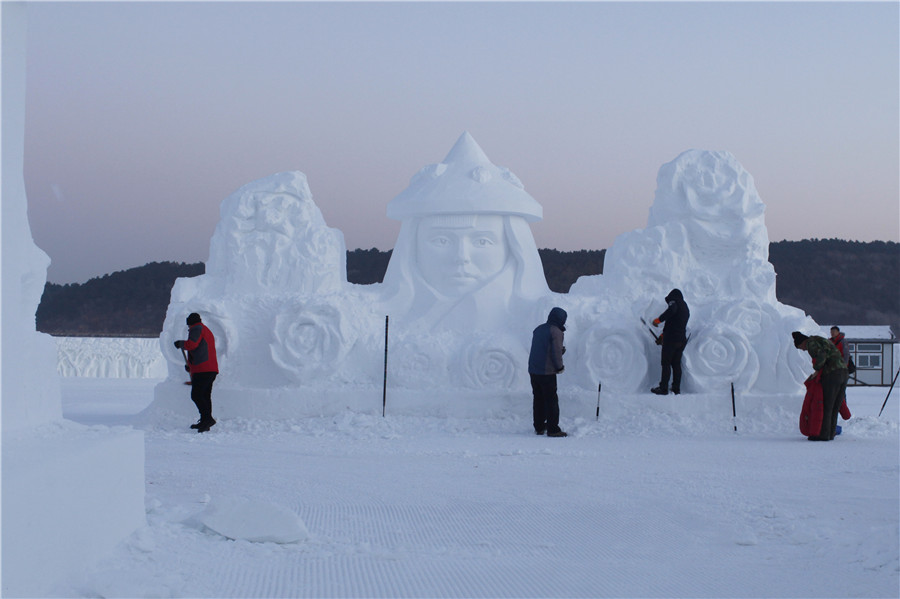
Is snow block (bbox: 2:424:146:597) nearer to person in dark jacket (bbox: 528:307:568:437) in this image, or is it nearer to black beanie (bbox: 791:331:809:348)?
person in dark jacket (bbox: 528:307:568:437)

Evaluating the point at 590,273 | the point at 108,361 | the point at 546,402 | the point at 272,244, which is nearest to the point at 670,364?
the point at 546,402

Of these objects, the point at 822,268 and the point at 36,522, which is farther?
the point at 822,268

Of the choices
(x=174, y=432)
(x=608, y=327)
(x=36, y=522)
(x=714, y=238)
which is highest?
(x=714, y=238)

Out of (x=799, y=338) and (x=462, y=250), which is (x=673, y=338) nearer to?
(x=799, y=338)

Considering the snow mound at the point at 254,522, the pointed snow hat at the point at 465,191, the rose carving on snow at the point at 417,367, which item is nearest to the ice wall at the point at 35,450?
the snow mound at the point at 254,522

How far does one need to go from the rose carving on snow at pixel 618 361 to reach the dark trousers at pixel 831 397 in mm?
1946

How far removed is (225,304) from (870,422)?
734cm

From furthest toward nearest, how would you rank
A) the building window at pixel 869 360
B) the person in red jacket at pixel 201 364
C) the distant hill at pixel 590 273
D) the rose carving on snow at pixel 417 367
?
the distant hill at pixel 590 273, the building window at pixel 869 360, the rose carving on snow at pixel 417 367, the person in red jacket at pixel 201 364

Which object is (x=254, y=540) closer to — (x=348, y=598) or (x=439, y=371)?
(x=348, y=598)

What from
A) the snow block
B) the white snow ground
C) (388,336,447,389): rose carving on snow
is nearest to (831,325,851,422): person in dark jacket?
the white snow ground

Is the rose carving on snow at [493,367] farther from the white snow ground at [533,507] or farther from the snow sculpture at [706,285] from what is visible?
the snow sculpture at [706,285]

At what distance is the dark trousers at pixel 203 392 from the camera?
29.9ft

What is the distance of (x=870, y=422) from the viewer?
9.36 meters

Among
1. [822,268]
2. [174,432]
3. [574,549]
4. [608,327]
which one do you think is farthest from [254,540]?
[822,268]
